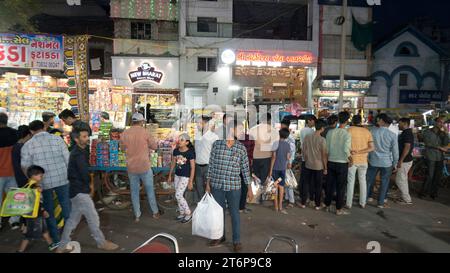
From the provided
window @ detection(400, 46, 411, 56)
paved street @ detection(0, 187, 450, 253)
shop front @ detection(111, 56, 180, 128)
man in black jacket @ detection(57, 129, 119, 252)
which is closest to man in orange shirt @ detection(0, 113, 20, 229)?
paved street @ detection(0, 187, 450, 253)

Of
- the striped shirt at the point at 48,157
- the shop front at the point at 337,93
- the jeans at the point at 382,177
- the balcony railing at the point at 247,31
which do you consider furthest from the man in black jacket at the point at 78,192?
the shop front at the point at 337,93

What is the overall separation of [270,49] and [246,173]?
54.2ft

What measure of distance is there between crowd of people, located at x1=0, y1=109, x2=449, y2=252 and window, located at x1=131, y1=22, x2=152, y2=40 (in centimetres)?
1477

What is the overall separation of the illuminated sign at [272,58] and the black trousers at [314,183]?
13080 millimetres

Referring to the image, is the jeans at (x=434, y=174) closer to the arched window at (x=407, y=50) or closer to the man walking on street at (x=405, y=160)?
the man walking on street at (x=405, y=160)

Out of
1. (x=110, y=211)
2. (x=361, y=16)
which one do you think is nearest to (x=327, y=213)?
(x=110, y=211)

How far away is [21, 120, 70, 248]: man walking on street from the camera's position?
452cm

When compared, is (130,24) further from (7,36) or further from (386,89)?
(386,89)

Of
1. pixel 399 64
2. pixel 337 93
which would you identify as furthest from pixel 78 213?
pixel 399 64

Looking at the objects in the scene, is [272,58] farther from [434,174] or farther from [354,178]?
[354,178]

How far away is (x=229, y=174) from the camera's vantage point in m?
4.64

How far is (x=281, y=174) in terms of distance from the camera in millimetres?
6676

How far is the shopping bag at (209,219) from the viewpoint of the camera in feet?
15.5

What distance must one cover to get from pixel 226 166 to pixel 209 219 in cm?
85
